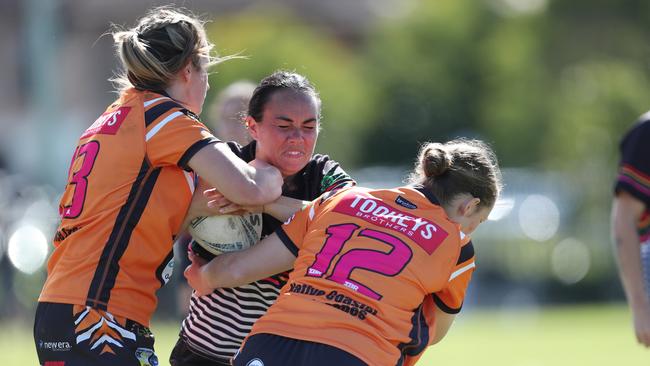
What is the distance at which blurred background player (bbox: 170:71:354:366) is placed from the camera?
434 centimetres

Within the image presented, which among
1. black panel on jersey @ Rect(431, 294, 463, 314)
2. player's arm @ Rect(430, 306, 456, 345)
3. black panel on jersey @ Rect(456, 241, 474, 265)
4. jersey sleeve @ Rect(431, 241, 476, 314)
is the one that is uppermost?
black panel on jersey @ Rect(456, 241, 474, 265)

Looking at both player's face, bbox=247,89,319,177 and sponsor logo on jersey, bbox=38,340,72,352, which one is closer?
sponsor logo on jersey, bbox=38,340,72,352

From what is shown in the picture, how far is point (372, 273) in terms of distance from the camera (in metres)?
3.89

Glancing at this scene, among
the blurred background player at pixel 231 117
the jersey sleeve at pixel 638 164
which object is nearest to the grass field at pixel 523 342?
the blurred background player at pixel 231 117

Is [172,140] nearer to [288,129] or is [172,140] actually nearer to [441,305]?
[288,129]

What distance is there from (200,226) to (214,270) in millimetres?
179

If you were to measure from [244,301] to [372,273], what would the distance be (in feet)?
2.49

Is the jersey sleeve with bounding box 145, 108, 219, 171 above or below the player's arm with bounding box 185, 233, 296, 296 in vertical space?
above

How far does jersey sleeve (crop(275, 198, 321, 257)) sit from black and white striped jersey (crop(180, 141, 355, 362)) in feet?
0.74

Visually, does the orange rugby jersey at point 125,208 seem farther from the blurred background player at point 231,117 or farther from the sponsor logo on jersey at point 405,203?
the blurred background player at point 231,117

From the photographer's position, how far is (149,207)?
13.2 ft

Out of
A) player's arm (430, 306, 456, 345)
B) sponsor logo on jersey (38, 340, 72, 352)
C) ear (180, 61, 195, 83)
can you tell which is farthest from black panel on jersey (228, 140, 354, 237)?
sponsor logo on jersey (38, 340, 72, 352)

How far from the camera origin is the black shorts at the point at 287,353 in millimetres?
3779

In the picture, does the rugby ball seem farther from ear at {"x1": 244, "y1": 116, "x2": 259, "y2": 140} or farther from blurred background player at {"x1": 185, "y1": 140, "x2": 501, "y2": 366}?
ear at {"x1": 244, "y1": 116, "x2": 259, "y2": 140}
